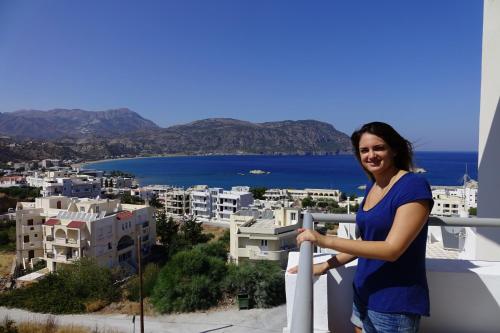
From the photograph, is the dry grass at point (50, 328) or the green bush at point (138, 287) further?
the green bush at point (138, 287)

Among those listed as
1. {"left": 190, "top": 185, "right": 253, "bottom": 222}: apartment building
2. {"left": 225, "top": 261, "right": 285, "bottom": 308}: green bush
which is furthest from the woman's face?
{"left": 190, "top": 185, "right": 253, "bottom": 222}: apartment building

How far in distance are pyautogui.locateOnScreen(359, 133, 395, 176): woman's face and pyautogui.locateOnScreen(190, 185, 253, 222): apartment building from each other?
2901 cm

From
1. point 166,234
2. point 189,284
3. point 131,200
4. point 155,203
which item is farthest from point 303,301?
point 155,203

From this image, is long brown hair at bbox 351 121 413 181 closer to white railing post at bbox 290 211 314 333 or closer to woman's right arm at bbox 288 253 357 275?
woman's right arm at bbox 288 253 357 275

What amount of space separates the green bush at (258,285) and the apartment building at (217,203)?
18.8m

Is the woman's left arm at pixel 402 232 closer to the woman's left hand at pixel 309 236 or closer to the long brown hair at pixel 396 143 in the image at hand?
the woman's left hand at pixel 309 236

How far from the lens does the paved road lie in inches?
359

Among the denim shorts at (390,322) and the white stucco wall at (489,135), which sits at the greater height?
the white stucco wall at (489,135)

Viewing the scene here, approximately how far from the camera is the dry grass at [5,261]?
1622 centimetres

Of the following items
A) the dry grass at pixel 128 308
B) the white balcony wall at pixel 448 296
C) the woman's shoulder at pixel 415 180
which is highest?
the woman's shoulder at pixel 415 180

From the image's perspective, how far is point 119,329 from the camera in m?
9.30

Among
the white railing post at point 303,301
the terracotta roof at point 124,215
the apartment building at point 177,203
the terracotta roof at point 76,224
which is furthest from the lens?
the apartment building at point 177,203

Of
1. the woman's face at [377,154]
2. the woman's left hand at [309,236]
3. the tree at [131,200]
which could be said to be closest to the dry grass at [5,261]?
the tree at [131,200]

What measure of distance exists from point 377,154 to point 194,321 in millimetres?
Result: 9688
